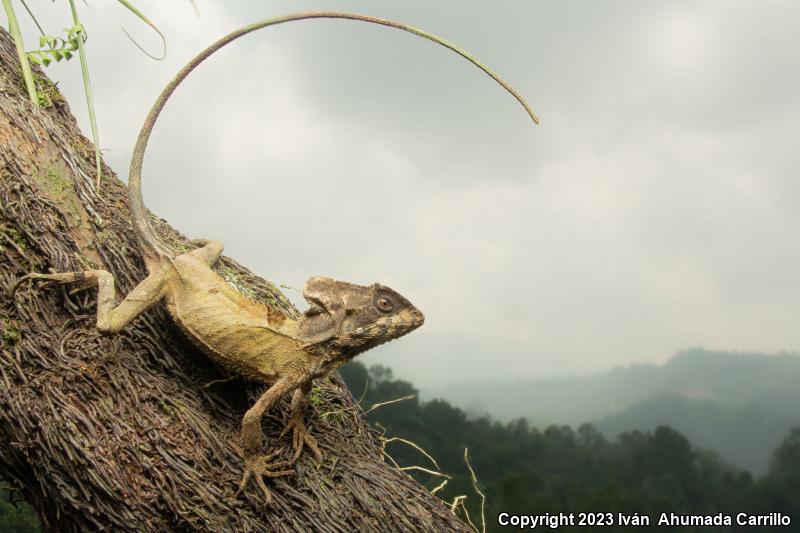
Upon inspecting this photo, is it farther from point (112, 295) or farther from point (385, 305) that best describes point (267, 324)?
point (112, 295)

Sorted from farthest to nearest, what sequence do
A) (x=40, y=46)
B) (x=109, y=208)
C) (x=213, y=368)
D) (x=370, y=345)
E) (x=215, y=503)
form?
(x=40, y=46) < (x=109, y=208) < (x=213, y=368) < (x=370, y=345) < (x=215, y=503)

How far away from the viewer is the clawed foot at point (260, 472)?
2.85 metres

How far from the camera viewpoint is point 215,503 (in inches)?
110

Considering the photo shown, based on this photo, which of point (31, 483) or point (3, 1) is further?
point (3, 1)

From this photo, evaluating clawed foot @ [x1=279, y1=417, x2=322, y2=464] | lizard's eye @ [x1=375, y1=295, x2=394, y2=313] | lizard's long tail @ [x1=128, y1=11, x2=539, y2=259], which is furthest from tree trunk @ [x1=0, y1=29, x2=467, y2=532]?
lizard's eye @ [x1=375, y1=295, x2=394, y2=313]

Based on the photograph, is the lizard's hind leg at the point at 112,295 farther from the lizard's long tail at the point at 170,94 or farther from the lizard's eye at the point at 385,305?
the lizard's eye at the point at 385,305

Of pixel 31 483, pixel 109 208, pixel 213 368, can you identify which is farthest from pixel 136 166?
pixel 31 483

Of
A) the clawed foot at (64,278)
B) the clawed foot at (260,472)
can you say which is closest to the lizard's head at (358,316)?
the clawed foot at (260,472)

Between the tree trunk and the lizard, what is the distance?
14 cm

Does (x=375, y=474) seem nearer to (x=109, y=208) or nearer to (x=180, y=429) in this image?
(x=180, y=429)

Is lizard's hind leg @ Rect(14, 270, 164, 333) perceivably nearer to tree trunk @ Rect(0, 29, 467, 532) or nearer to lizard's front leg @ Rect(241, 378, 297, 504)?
tree trunk @ Rect(0, 29, 467, 532)

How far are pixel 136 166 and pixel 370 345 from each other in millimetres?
1520

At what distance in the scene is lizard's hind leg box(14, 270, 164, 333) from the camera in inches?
114

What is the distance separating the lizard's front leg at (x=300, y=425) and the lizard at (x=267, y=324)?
5 cm
